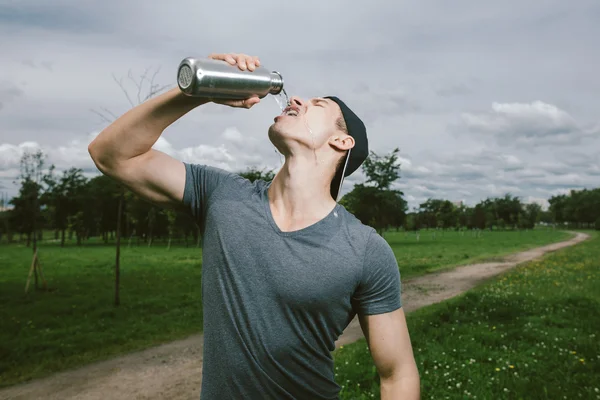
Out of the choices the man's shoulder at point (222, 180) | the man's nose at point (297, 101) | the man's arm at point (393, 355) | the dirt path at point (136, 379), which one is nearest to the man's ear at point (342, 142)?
the man's nose at point (297, 101)

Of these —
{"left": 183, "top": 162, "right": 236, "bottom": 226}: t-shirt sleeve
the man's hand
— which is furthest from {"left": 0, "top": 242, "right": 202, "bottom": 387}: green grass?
the man's hand

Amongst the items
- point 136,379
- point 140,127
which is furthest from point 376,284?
point 136,379

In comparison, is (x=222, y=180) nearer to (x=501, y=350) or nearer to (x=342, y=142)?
(x=342, y=142)

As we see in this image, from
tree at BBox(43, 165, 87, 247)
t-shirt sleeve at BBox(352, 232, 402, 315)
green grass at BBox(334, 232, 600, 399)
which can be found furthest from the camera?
tree at BBox(43, 165, 87, 247)

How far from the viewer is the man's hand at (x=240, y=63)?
2.12 meters

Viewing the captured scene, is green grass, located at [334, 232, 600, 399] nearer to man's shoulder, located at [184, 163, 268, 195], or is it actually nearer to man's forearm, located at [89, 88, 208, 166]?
man's shoulder, located at [184, 163, 268, 195]

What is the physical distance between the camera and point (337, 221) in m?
2.17

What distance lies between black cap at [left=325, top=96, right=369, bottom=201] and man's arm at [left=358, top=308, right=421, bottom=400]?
80 centimetres

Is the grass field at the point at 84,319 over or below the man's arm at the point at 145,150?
below

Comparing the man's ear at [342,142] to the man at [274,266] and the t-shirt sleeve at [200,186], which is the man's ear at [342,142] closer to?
the man at [274,266]

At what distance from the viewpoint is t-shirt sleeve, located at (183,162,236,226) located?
226cm

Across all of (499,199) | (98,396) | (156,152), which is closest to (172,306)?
(98,396)

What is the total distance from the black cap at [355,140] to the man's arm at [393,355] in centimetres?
80

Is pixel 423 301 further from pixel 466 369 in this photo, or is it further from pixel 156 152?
pixel 156 152
